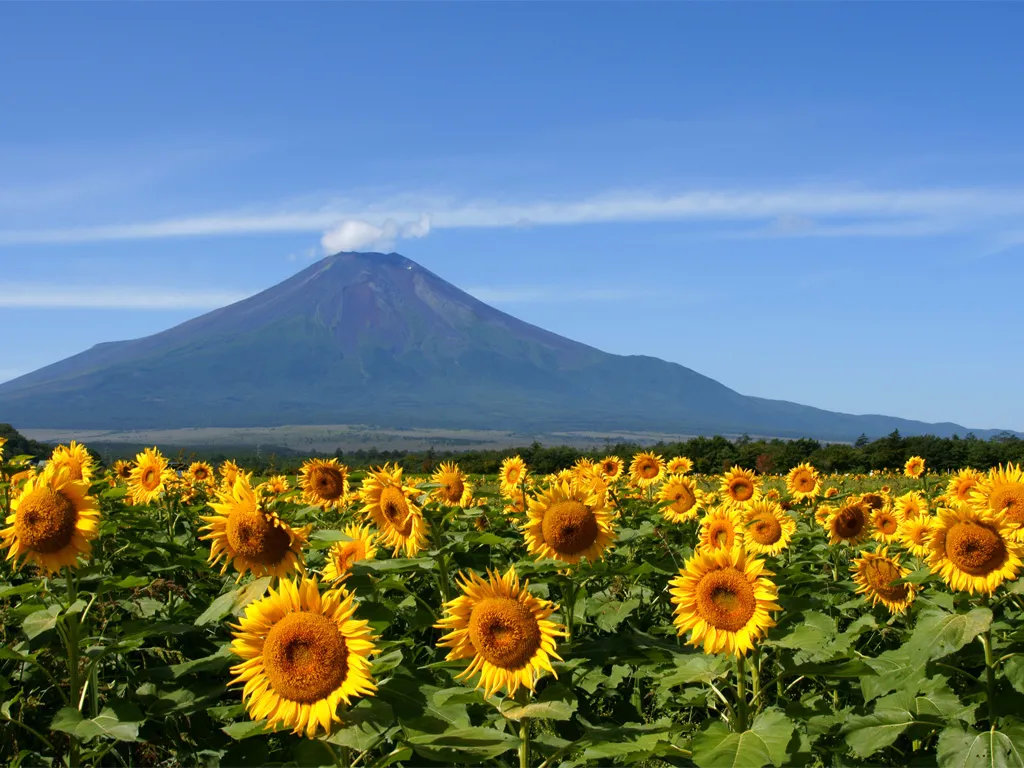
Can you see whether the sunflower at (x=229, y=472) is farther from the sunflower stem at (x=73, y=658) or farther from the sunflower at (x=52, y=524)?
the sunflower stem at (x=73, y=658)

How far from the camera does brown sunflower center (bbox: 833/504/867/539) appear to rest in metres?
8.56

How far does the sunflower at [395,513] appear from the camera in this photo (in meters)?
5.80

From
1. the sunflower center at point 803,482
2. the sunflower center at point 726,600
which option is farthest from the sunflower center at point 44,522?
the sunflower center at point 803,482

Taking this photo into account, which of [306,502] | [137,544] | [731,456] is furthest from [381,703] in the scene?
[731,456]

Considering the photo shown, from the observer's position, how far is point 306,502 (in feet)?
28.7

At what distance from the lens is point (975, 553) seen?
5.65 metres

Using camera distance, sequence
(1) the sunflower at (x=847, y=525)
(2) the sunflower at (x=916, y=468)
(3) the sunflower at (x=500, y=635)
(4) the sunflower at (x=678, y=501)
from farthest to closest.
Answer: (2) the sunflower at (x=916, y=468)
(4) the sunflower at (x=678, y=501)
(1) the sunflower at (x=847, y=525)
(3) the sunflower at (x=500, y=635)

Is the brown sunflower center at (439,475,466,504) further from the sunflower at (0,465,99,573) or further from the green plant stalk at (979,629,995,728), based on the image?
the green plant stalk at (979,629,995,728)

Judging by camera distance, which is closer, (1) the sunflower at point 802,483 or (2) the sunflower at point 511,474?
(2) the sunflower at point 511,474

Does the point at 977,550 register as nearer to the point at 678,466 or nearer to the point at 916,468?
the point at 678,466

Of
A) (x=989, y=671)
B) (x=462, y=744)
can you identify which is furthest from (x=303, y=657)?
(x=989, y=671)

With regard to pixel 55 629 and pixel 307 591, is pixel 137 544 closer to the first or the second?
pixel 55 629

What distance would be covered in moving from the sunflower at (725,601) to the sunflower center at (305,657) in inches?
71.7

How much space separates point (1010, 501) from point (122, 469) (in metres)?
8.98
